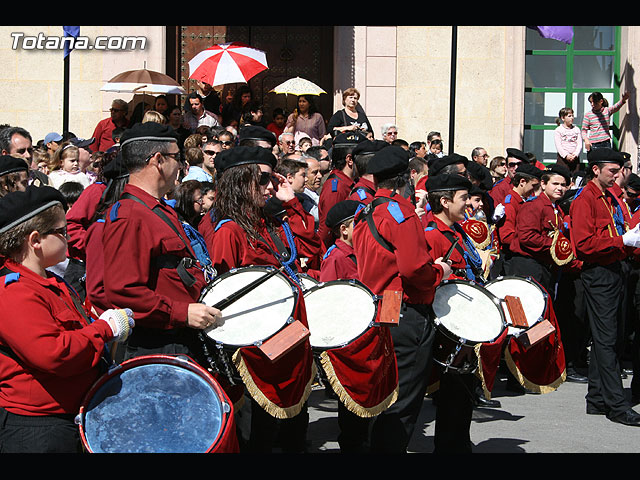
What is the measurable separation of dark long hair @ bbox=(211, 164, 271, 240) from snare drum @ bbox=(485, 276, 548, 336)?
68.9 inches

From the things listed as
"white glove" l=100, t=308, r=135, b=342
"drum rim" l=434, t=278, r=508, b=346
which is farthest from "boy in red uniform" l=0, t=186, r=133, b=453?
"drum rim" l=434, t=278, r=508, b=346

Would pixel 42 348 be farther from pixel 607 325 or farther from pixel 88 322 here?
pixel 607 325

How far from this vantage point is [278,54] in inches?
674

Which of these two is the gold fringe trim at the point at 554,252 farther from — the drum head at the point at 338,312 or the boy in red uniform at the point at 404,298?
the drum head at the point at 338,312

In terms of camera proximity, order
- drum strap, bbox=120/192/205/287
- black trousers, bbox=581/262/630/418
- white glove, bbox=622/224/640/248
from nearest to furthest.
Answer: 1. drum strap, bbox=120/192/205/287
2. white glove, bbox=622/224/640/248
3. black trousers, bbox=581/262/630/418

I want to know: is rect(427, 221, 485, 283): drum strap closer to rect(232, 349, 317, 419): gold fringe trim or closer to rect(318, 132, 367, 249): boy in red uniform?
rect(232, 349, 317, 419): gold fringe trim

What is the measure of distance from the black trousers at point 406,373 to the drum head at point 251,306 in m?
1.01

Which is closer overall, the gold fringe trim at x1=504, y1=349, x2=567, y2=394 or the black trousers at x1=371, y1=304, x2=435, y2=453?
the black trousers at x1=371, y1=304, x2=435, y2=453

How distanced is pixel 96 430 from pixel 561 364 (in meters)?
3.80

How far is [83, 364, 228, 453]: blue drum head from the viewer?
3.54 meters

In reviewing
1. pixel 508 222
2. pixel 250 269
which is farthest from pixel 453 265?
pixel 508 222

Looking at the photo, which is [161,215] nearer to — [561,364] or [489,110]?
[561,364]

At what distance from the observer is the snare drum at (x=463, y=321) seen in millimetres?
5438

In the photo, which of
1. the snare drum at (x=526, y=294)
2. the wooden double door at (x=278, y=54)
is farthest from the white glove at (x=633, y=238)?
the wooden double door at (x=278, y=54)
